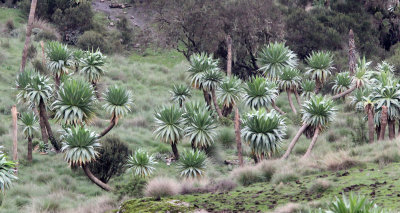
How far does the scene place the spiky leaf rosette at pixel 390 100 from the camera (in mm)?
18266

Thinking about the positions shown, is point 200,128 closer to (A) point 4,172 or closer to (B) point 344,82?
(A) point 4,172

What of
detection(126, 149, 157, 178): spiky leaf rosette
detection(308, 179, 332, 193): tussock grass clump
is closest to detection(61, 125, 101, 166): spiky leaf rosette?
detection(126, 149, 157, 178): spiky leaf rosette

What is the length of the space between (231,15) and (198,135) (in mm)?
20274

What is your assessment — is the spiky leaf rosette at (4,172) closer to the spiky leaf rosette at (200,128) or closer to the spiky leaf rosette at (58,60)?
the spiky leaf rosette at (200,128)

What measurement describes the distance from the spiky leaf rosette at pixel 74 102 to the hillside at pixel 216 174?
1.95 m

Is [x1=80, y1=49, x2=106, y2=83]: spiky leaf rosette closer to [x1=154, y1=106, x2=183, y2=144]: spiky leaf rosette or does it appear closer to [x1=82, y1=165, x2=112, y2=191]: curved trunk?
[x1=154, y1=106, x2=183, y2=144]: spiky leaf rosette

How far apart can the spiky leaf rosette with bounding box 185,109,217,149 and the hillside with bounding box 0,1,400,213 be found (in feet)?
2.60

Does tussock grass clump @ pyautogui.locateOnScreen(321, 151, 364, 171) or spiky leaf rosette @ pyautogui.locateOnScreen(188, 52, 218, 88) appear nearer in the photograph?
tussock grass clump @ pyautogui.locateOnScreen(321, 151, 364, 171)

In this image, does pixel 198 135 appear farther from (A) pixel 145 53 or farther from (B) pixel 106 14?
(B) pixel 106 14

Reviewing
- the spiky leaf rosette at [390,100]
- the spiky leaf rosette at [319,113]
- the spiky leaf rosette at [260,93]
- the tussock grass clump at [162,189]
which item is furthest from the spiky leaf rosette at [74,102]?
the spiky leaf rosette at [390,100]

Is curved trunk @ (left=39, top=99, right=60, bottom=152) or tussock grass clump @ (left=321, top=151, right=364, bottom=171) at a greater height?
curved trunk @ (left=39, top=99, right=60, bottom=152)

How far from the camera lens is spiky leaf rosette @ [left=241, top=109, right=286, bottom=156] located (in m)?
17.7

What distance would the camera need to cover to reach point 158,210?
10305mm

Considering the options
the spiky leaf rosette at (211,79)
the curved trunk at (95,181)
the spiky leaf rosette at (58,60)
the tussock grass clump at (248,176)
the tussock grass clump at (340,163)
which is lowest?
the curved trunk at (95,181)
